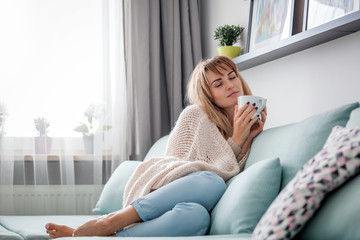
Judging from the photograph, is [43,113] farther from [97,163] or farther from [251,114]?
[251,114]

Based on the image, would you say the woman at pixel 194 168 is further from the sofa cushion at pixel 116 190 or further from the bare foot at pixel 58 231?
the sofa cushion at pixel 116 190

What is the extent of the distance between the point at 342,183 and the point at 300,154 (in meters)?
0.50

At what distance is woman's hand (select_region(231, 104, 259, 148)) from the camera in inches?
74.2

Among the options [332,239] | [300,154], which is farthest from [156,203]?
[332,239]

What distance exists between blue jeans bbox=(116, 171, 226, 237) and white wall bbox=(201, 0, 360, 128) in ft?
2.10

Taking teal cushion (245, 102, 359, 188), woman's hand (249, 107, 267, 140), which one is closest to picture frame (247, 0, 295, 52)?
woman's hand (249, 107, 267, 140)

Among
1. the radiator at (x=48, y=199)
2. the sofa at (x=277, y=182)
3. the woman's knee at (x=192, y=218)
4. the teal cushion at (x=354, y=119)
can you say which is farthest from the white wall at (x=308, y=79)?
the radiator at (x=48, y=199)

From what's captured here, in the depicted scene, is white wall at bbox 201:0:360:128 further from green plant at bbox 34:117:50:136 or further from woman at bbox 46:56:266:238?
green plant at bbox 34:117:50:136

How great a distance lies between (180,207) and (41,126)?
70.5 inches

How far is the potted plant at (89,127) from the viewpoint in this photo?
3066 mm

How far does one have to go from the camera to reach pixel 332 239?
96 cm

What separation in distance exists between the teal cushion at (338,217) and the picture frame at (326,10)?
0.95 m

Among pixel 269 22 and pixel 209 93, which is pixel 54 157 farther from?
pixel 269 22

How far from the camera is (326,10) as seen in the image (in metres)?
1.89
